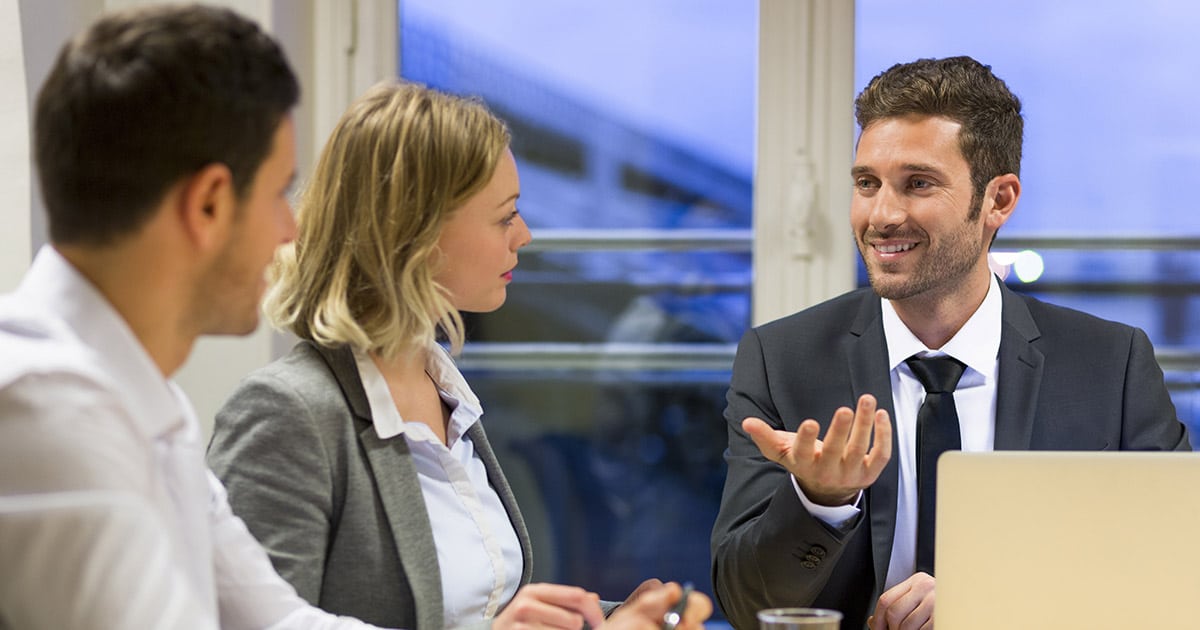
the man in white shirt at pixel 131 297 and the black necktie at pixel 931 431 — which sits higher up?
the man in white shirt at pixel 131 297

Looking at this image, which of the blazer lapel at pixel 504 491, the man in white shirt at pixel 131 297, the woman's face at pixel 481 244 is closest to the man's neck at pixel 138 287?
the man in white shirt at pixel 131 297

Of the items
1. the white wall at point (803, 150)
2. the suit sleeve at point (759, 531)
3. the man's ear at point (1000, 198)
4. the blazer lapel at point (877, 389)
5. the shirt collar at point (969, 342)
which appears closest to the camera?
the suit sleeve at point (759, 531)

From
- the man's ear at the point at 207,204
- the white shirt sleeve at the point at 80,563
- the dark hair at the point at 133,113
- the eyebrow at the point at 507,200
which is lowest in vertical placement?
the white shirt sleeve at the point at 80,563

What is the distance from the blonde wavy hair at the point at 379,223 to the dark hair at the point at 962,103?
911mm

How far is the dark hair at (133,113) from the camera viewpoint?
971 millimetres

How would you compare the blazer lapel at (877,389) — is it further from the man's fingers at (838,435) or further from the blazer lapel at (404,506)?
the blazer lapel at (404,506)

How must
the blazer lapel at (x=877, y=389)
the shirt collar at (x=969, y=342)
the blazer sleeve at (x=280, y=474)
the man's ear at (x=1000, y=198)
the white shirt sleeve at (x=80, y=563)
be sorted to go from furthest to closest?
the man's ear at (x=1000, y=198) → the shirt collar at (x=969, y=342) → the blazer lapel at (x=877, y=389) → the blazer sleeve at (x=280, y=474) → the white shirt sleeve at (x=80, y=563)

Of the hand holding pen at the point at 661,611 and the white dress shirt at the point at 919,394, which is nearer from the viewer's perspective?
the hand holding pen at the point at 661,611

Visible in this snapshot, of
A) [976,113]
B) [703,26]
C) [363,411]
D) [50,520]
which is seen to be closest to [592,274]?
[703,26]

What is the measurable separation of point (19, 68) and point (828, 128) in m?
1.80

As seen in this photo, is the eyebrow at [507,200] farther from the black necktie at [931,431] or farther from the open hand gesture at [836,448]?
the black necktie at [931,431]

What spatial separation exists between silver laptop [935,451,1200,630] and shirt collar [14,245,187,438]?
0.80 meters

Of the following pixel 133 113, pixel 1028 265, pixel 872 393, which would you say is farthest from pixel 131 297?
pixel 1028 265

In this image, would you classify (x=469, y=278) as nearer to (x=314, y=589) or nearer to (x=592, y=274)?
(x=314, y=589)
